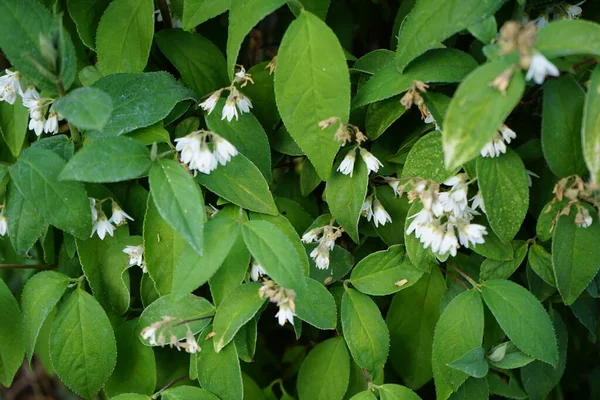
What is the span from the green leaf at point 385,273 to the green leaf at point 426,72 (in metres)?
0.35

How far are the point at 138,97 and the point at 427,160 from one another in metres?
0.58

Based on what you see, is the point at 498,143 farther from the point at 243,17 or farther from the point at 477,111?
the point at 243,17

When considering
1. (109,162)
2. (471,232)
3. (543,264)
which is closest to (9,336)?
(109,162)

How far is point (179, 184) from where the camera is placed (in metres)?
1.09

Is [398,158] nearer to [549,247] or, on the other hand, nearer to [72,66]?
[549,247]

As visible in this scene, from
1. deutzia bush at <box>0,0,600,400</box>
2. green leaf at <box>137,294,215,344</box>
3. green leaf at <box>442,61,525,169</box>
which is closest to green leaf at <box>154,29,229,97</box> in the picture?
deutzia bush at <box>0,0,600,400</box>

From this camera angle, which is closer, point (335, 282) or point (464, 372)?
point (464, 372)

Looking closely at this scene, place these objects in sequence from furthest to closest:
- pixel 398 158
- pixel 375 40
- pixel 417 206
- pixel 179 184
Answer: pixel 375 40
pixel 398 158
pixel 417 206
pixel 179 184

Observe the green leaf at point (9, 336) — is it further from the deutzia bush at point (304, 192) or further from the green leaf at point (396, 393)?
the green leaf at point (396, 393)

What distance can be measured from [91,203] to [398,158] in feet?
2.13

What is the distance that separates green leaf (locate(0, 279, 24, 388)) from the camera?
140 cm

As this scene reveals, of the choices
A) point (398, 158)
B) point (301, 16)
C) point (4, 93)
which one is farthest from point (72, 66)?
point (398, 158)

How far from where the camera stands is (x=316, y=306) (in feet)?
4.17

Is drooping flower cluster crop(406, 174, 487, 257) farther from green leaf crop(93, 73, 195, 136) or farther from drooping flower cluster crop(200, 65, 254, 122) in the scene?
green leaf crop(93, 73, 195, 136)
